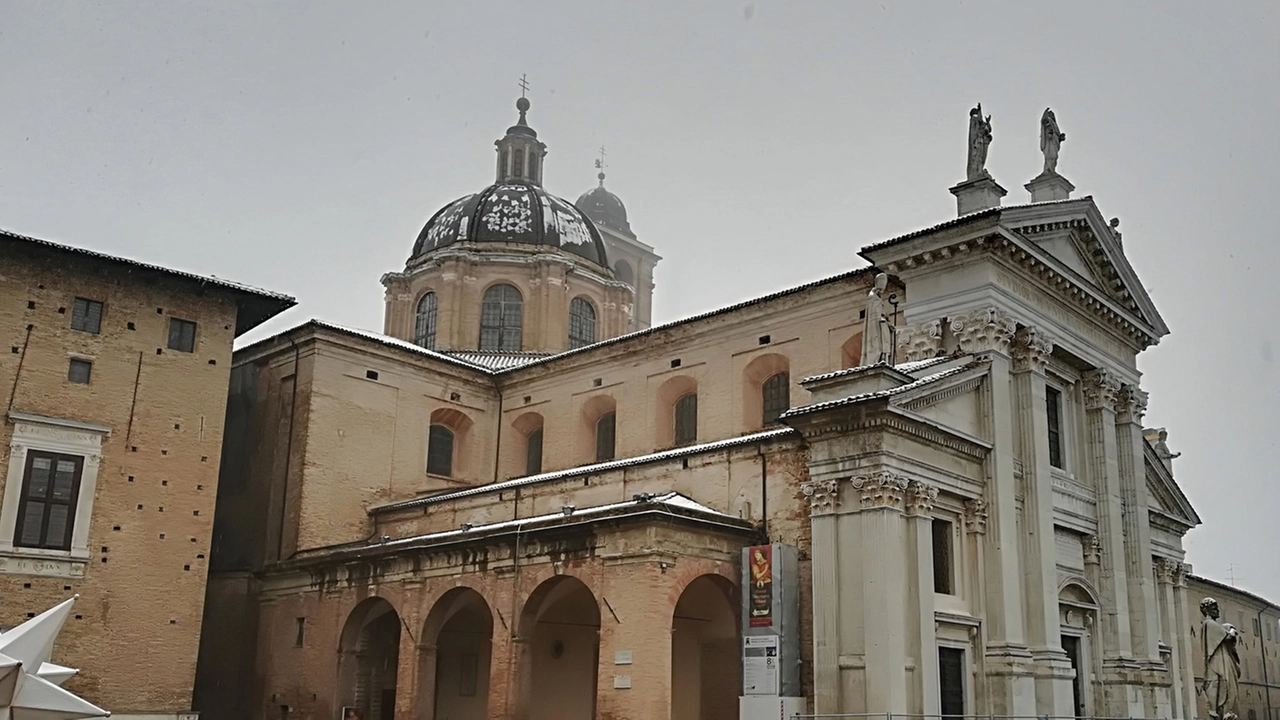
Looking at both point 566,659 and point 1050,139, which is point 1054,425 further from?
point 566,659

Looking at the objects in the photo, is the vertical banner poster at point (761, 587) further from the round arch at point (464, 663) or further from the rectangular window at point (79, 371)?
the rectangular window at point (79, 371)

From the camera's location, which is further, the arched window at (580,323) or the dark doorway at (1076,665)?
the arched window at (580,323)

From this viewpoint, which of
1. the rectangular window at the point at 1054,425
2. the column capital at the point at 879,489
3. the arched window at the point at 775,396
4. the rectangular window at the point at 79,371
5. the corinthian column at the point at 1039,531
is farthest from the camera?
the arched window at the point at 775,396

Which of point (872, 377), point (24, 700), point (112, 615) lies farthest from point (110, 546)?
point (872, 377)

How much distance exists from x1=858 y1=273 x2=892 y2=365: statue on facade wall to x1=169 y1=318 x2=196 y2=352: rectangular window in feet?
44.0

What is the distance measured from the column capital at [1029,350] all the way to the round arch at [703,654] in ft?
22.9

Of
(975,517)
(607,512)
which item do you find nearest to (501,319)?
(607,512)

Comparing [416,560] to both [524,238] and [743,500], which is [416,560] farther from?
[524,238]

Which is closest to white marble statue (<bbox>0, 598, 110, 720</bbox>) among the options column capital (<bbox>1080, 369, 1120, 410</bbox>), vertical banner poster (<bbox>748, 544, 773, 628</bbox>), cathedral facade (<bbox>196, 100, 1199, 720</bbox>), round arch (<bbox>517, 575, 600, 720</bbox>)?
cathedral facade (<bbox>196, 100, 1199, 720</bbox>)

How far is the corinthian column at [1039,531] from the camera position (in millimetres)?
20875

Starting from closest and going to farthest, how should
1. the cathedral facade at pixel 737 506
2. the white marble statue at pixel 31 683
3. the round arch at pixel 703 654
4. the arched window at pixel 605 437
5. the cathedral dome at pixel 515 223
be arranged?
the white marble statue at pixel 31 683, the cathedral facade at pixel 737 506, the round arch at pixel 703 654, the arched window at pixel 605 437, the cathedral dome at pixel 515 223

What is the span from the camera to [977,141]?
2284 cm

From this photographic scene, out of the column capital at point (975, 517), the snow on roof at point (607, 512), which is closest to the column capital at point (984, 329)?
the column capital at point (975, 517)

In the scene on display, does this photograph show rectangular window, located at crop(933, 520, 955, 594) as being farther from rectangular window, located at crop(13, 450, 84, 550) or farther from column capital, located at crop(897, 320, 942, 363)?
rectangular window, located at crop(13, 450, 84, 550)
